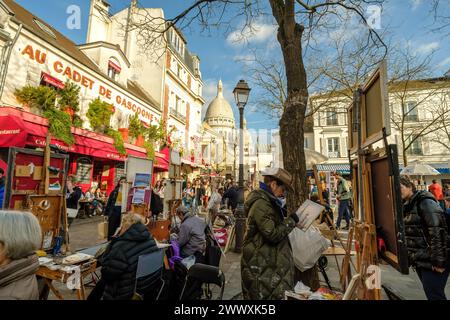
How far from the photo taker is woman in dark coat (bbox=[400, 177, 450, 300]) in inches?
88.9

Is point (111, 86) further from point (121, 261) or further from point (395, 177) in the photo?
point (395, 177)

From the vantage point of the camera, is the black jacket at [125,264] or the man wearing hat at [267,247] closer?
the man wearing hat at [267,247]

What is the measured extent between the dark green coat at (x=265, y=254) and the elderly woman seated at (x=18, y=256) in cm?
164

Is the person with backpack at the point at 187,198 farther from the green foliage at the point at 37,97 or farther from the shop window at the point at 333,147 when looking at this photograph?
the shop window at the point at 333,147

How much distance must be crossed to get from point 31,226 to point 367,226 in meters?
2.69

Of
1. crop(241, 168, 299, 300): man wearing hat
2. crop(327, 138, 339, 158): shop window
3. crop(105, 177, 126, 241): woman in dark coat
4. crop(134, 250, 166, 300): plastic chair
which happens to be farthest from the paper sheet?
crop(327, 138, 339, 158): shop window

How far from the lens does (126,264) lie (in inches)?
94.1

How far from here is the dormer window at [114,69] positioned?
48.3 ft

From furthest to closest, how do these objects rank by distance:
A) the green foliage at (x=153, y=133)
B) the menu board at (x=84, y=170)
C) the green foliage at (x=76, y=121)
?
the green foliage at (x=153, y=133)
the menu board at (x=84, y=170)
the green foliage at (x=76, y=121)

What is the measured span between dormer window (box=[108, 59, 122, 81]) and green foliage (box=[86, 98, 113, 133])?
132 inches

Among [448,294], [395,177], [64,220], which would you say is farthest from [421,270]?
[64,220]

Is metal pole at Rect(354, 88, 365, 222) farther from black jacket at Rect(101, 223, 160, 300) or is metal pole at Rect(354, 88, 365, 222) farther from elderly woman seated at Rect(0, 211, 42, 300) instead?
elderly woman seated at Rect(0, 211, 42, 300)

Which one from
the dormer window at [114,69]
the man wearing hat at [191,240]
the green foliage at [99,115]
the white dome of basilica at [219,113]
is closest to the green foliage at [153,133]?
the green foliage at [99,115]

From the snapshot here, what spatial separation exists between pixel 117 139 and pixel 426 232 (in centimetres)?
1279
